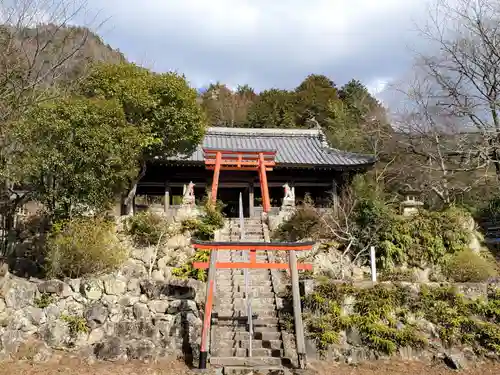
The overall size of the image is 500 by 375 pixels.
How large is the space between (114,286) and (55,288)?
1.42 m

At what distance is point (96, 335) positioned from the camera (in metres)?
10.6

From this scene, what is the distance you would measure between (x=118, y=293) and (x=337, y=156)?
1274 cm

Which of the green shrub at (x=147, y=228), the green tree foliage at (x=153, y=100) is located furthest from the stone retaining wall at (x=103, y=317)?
the green tree foliage at (x=153, y=100)

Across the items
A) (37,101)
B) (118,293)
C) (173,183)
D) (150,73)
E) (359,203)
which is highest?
(150,73)

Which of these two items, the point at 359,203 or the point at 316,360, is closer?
the point at 316,360

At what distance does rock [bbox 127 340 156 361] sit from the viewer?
1012 centimetres

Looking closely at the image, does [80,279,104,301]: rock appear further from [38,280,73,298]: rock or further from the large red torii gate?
the large red torii gate

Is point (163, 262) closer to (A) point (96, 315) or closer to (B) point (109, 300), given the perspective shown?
(B) point (109, 300)

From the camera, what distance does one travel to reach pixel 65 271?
11688mm

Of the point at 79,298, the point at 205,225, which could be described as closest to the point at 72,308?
the point at 79,298

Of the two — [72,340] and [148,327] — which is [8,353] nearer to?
[72,340]

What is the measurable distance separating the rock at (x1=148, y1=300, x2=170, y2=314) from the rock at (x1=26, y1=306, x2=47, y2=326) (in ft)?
8.29

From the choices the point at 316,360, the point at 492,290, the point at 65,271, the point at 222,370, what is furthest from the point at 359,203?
the point at 65,271

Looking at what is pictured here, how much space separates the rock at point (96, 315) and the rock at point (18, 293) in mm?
1451
